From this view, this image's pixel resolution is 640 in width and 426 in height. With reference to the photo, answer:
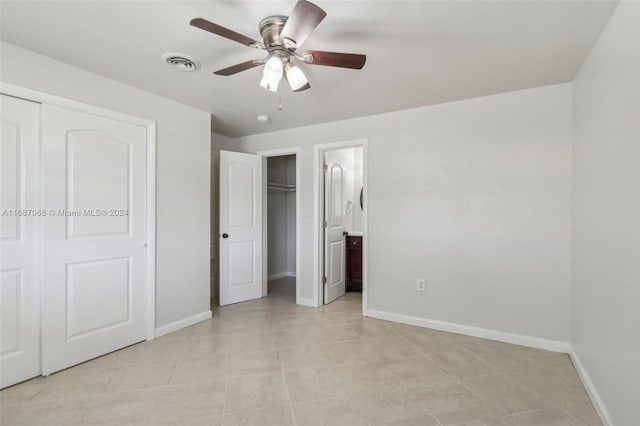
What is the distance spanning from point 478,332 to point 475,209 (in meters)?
1.21

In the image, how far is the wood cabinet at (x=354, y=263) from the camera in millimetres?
4516

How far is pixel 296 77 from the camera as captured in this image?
1783mm

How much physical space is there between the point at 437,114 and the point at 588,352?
2361 mm

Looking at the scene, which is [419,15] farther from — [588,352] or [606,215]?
[588,352]

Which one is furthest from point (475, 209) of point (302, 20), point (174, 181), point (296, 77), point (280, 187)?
point (280, 187)

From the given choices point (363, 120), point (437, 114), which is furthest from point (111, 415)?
point (437, 114)

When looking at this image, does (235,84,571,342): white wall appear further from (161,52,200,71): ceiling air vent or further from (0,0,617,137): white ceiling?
(161,52,200,71): ceiling air vent

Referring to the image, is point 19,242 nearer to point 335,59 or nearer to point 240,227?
point 240,227

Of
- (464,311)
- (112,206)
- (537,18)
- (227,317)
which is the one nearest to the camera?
(537,18)

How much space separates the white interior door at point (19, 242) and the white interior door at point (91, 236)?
0.06 m

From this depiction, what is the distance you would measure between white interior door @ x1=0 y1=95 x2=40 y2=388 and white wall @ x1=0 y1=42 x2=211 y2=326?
0.35 metres

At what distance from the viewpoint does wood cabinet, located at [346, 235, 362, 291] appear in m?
4.52

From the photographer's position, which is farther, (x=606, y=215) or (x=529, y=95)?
(x=529, y=95)

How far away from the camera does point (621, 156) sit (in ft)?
5.23
